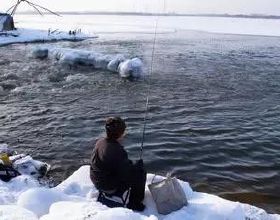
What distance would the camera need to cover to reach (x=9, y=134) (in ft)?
40.3

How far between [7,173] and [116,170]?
249 cm

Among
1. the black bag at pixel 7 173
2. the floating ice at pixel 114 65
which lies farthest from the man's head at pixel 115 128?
the floating ice at pixel 114 65

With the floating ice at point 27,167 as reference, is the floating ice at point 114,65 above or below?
above

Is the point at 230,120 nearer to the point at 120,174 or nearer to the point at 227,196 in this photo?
the point at 227,196

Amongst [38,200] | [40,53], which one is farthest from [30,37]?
[38,200]

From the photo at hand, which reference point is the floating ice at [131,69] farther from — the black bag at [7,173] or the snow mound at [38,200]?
the snow mound at [38,200]

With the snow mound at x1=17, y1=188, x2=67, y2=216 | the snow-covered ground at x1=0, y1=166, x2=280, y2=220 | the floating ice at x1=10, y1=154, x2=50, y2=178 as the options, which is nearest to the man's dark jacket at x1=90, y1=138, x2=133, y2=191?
the snow-covered ground at x1=0, y1=166, x2=280, y2=220

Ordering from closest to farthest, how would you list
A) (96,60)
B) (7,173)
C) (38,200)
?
(38,200) → (7,173) → (96,60)

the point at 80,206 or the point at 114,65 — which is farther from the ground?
the point at 114,65

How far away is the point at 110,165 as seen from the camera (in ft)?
20.1

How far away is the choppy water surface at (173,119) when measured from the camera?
996 centimetres

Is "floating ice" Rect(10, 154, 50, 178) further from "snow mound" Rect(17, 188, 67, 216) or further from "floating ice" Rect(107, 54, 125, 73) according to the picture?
"floating ice" Rect(107, 54, 125, 73)

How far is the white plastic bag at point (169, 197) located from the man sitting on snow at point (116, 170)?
0.79 ft

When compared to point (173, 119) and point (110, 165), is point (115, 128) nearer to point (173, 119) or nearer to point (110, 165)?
point (110, 165)
